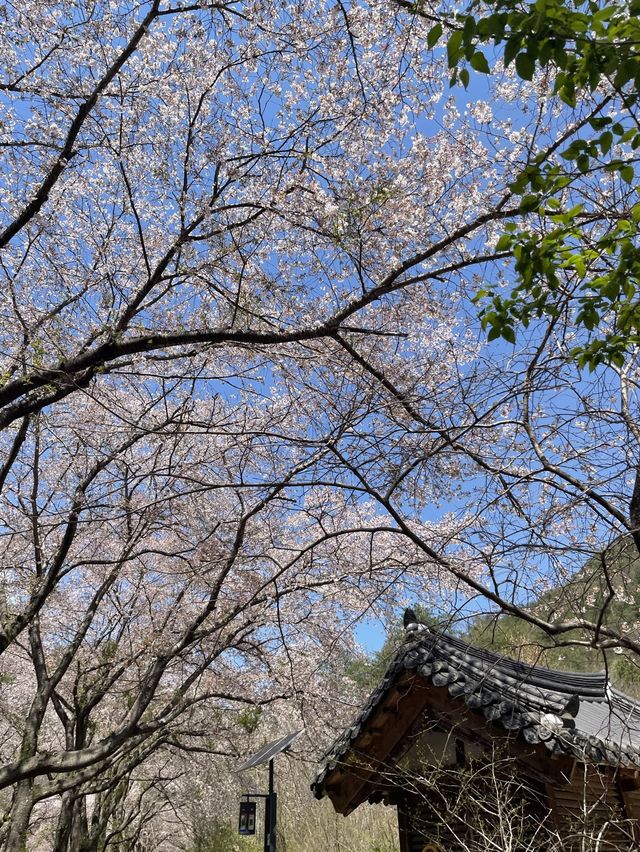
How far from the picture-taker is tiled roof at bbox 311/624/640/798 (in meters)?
3.47

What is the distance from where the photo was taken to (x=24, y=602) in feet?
23.8

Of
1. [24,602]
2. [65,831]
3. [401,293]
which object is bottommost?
[65,831]

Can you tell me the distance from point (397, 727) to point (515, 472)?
219cm

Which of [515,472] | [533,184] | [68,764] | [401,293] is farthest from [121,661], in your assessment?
[533,184]

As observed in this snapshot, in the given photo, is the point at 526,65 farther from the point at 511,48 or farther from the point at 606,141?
the point at 606,141

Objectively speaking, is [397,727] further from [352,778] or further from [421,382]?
[421,382]

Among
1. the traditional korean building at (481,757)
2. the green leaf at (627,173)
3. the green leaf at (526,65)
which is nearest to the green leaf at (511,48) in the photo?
the green leaf at (526,65)

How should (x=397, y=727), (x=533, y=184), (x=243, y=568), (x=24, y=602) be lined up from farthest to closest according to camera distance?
1. (x=243, y=568)
2. (x=24, y=602)
3. (x=397, y=727)
4. (x=533, y=184)

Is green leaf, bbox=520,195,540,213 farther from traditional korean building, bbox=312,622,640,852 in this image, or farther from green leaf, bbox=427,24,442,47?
traditional korean building, bbox=312,622,640,852

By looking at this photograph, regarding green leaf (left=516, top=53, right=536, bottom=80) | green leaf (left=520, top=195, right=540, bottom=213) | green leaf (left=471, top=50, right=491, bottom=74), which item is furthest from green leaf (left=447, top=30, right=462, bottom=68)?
green leaf (left=520, top=195, right=540, bottom=213)

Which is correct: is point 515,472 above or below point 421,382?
below

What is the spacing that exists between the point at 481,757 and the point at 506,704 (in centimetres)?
91

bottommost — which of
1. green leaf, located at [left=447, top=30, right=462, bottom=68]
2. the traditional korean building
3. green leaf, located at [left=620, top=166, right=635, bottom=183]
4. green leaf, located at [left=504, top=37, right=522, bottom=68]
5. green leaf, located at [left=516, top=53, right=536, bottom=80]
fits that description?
the traditional korean building

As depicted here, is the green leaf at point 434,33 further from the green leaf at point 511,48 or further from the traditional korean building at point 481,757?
the traditional korean building at point 481,757
